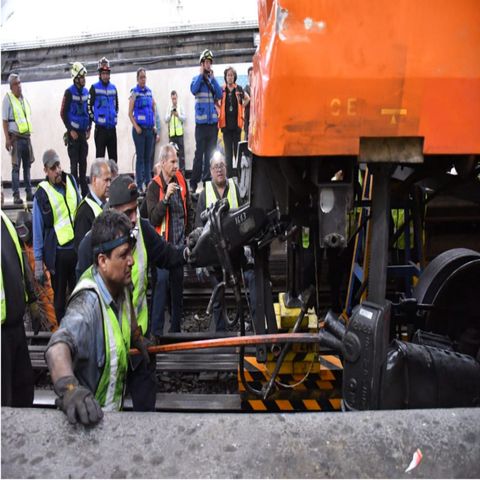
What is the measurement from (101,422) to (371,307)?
112 centimetres

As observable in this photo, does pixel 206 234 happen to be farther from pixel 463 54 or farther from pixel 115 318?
pixel 463 54

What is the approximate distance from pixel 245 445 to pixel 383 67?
4.45 feet

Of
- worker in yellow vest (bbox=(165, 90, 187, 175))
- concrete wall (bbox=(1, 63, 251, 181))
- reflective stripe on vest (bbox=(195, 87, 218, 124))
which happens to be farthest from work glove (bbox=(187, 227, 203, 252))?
concrete wall (bbox=(1, 63, 251, 181))

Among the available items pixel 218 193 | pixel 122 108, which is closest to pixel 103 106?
pixel 122 108

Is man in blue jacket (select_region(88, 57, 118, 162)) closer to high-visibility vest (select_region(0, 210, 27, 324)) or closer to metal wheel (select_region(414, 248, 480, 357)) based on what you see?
high-visibility vest (select_region(0, 210, 27, 324))

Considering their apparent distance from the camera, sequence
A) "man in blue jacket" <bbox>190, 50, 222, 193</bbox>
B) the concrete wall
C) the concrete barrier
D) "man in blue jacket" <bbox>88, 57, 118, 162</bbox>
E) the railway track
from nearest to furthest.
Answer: the concrete barrier, the railway track, "man in blue jacket" <bbox>88, 57, 118, 162</bbox>, "man in blue jacket" <bbox>190, 50, 222, 193</bbox>, the concrete wall

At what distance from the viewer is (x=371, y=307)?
2078 mm

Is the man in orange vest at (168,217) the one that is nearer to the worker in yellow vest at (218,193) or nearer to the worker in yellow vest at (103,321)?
the worker in yellow vest at (218,193)

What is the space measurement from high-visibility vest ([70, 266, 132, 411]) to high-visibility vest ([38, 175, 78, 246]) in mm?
2941

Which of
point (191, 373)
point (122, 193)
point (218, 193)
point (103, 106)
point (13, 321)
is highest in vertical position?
point (103, 106)

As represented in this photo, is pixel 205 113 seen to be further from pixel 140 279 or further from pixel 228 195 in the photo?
pixel 140 279

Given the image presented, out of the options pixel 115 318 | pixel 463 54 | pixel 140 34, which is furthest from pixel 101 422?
pixel 140 34

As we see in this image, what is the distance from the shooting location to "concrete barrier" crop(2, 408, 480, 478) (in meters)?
1.62

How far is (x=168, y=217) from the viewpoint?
537cm
